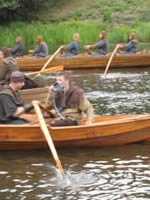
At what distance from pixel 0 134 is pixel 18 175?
1.26m

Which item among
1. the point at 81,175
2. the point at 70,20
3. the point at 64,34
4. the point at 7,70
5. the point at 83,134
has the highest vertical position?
the point at 7,70

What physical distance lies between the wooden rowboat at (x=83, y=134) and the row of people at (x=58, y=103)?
0.28 metres

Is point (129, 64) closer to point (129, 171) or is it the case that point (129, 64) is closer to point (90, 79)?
point (90, 79)

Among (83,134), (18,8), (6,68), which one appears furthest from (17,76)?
(18,8)

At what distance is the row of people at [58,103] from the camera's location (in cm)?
1127

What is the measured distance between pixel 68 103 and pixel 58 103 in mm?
201

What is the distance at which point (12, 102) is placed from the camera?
1130cm

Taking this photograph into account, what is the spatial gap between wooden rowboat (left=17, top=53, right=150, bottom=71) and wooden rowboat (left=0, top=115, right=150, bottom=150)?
1236cm

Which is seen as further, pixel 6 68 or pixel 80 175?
pixel 6 68

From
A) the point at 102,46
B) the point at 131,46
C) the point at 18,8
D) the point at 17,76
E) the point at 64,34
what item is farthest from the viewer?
the point at 18,8

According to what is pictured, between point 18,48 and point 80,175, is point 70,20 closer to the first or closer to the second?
point 18,48

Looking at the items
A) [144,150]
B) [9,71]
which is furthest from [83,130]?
[9,71]

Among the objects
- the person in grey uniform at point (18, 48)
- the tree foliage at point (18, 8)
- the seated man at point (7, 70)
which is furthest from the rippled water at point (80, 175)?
the tree foliage at point (18, 8)

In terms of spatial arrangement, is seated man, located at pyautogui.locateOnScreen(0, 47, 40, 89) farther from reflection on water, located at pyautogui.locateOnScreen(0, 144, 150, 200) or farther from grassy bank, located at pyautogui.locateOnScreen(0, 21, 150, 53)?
grassy bank, located at pyautogui.locateOnScreen(0, 21, 150, 53)
